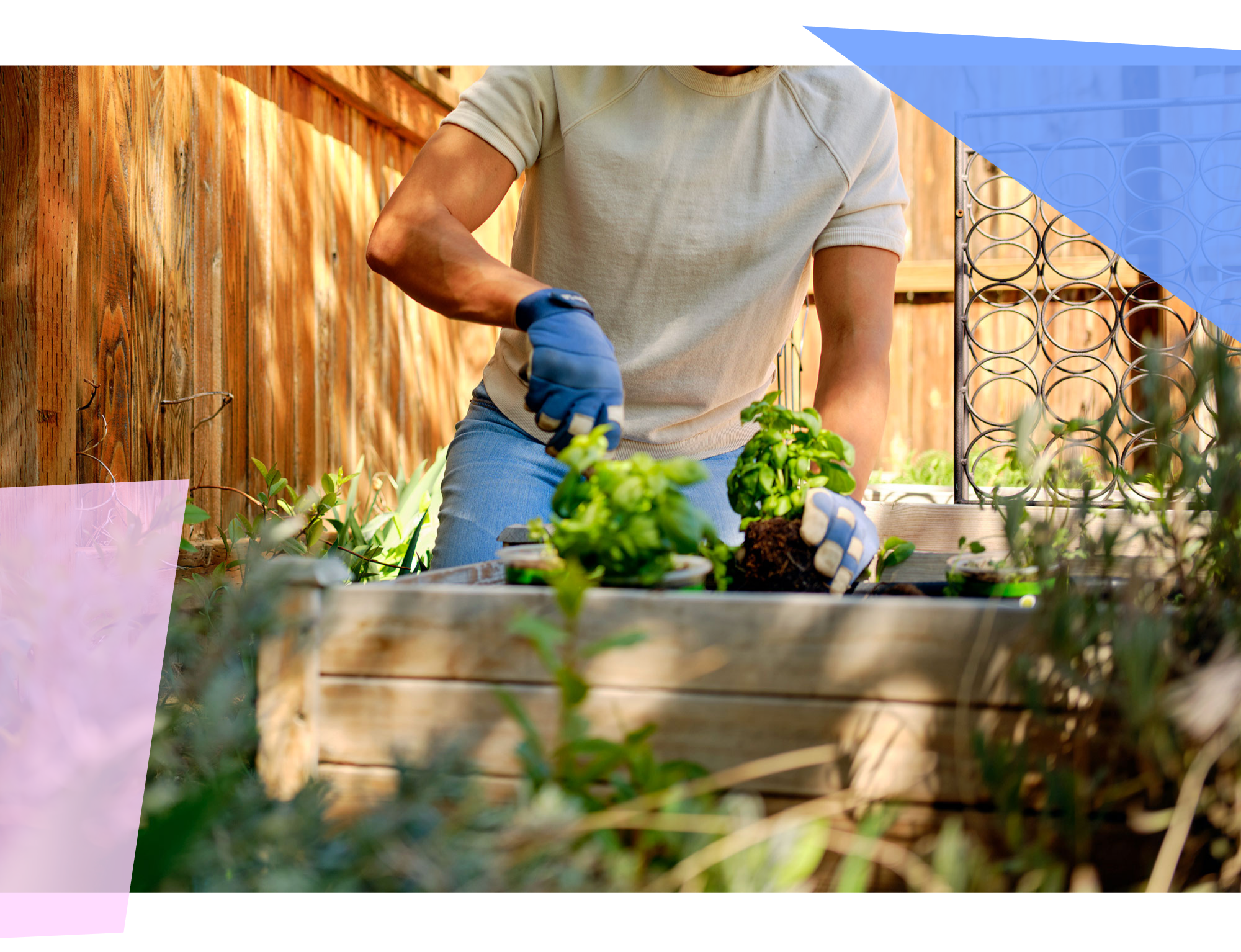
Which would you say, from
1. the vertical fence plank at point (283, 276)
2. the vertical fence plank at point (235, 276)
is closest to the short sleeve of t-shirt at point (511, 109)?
the vertical fence plank at point (235, 276)

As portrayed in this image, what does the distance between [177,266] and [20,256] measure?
612 mm

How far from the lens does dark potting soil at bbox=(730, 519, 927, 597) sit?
0.86 m

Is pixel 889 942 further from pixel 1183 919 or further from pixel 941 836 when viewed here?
pixel 1183 919

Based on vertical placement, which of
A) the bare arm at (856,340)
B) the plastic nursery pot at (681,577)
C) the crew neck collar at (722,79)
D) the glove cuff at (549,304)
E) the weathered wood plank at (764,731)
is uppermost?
the crew neck collar at (722,79)

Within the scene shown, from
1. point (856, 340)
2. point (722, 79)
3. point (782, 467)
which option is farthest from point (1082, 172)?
point (782, 467)

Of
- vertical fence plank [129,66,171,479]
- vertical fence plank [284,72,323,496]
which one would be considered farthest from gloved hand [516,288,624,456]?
vertical fence plank [284,72,323,496]

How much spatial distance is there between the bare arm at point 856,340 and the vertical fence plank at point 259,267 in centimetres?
145

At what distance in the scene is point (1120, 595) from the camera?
0.57m

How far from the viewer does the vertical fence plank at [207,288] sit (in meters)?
2.14

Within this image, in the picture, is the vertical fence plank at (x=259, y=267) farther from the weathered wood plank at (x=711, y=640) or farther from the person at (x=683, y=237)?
the weathered wood plank at (x=711, y=640)

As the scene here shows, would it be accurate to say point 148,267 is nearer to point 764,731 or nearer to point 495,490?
point 495,490

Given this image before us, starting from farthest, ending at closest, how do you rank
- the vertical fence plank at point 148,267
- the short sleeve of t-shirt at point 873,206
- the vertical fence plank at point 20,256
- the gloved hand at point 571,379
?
the vertical fence plank at point 148,267
the short sleeve of t-shirt at point 873,206
the vertical fence plank at point 20,256
the gloved hand at point 571,379

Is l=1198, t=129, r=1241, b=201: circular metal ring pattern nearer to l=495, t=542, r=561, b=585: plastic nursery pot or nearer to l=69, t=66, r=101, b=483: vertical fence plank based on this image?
l=495, t=542, r=561, b=585: plastic nursery pot
